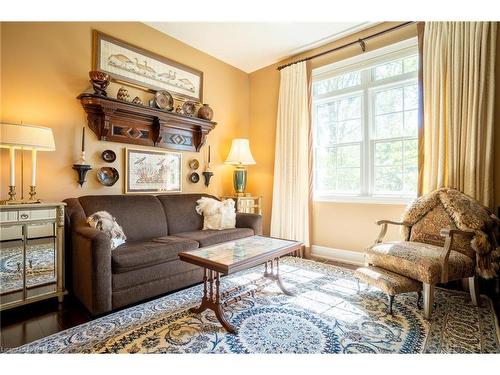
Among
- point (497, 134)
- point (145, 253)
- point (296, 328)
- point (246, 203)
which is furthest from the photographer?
point (246, 203)

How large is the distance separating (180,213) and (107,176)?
95 cm

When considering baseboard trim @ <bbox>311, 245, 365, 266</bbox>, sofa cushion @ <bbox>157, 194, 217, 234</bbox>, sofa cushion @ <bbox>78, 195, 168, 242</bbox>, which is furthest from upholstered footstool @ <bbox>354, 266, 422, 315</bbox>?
sofa cushion @ <bbox>78, 195, 168, 242</bbox>

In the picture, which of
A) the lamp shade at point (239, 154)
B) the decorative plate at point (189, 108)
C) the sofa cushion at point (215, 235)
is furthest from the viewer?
the lamp shade at point (239, 154)

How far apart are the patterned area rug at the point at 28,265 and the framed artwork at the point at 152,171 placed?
111cm

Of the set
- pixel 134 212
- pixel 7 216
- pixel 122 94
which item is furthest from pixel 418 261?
pixel 122 94

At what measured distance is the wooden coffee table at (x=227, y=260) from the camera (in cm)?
180

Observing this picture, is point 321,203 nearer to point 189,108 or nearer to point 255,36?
point 189,108

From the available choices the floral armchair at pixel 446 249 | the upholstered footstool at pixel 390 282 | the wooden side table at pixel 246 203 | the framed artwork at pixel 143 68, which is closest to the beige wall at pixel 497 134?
the floral armchair at pixel 446 249

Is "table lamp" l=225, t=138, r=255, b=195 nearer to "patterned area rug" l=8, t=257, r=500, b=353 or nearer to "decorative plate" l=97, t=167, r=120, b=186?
"decorative plate" l=97, t=167, r=120, b=186

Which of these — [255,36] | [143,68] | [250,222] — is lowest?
[250,222]

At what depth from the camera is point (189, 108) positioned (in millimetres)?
3709

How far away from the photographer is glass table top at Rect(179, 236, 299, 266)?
1895 millimetres

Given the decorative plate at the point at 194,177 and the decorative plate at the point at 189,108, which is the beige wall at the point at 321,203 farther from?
the decorative plate at the point at 189,108
